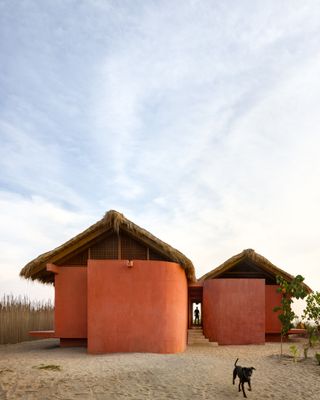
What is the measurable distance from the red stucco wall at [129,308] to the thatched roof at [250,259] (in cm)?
484

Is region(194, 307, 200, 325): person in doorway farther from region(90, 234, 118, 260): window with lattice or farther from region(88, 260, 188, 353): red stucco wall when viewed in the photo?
region(88, 260, 188, 353): red stucco wall

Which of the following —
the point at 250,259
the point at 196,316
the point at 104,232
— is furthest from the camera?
the point at 196,316

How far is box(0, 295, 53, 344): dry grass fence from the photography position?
1583cm

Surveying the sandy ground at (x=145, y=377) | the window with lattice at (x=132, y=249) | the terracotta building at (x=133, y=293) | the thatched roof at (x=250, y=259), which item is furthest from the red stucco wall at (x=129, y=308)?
the thatched roof at (x=250, y=259)

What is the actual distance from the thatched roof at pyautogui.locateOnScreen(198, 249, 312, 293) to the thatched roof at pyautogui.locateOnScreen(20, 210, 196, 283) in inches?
149

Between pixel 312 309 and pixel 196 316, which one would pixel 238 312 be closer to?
pixel 312 309

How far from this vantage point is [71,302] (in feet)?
43.2

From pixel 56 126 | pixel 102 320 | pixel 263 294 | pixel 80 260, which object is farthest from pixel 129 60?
pixel 263 294

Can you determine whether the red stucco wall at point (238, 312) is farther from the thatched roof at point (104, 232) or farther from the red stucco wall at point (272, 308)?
the thatched roof at point (104, 232)

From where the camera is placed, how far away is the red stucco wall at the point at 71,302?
43.0ft

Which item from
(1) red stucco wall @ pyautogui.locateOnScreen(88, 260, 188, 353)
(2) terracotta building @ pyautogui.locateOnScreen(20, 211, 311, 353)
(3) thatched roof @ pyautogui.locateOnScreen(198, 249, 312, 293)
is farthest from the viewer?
(3) thatched roof @ pyautogui.locateOnScreen(198, 249, 312, 293)

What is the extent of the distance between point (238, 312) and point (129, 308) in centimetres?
552

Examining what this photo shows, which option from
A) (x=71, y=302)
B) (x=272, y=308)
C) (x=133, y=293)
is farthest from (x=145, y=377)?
(x=272, y=308)

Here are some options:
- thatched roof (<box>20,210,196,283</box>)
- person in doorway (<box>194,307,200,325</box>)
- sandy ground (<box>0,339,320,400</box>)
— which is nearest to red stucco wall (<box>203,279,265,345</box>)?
thatched roof (<box>20,210,196,283</box>)
